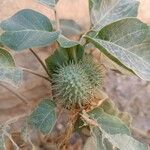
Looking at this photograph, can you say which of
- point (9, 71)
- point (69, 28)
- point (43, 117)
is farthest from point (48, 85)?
point (9, 71)

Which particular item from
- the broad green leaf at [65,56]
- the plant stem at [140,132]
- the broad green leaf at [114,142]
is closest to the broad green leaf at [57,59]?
the broad green leaf at [65,56]

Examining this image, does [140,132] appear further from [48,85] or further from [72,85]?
[72,85]

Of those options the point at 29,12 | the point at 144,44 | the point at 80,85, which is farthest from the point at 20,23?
the point at 144,44

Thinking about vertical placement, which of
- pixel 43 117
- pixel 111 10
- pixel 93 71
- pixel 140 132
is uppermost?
pixel 111 10

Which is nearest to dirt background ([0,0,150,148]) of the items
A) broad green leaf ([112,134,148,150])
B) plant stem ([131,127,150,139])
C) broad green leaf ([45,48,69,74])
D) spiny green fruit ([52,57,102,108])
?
plant stem ([131,127,150,139])

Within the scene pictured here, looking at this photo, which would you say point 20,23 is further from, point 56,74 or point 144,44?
point 144,44

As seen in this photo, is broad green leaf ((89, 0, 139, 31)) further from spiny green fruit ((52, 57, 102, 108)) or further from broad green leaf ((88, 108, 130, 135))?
broad green leaf ((88, 108, 130, 135))
